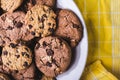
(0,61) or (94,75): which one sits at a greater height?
(0,61)

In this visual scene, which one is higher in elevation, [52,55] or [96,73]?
[52,55]

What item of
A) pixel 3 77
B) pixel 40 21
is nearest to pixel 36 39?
pixel 40 21

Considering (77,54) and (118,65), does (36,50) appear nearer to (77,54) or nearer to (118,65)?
(77,54)

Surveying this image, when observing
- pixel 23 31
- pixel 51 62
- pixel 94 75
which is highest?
pixel 23 31

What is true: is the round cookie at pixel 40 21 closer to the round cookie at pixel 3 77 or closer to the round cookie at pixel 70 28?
the round cookie at pixel 70 28

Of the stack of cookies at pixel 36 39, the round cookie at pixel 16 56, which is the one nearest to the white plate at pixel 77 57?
the stack of cookies at pixel 36 39

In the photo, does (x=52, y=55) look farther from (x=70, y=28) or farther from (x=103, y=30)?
(x=103, y=30)

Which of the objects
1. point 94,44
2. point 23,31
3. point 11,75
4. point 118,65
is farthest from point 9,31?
point 118,65
